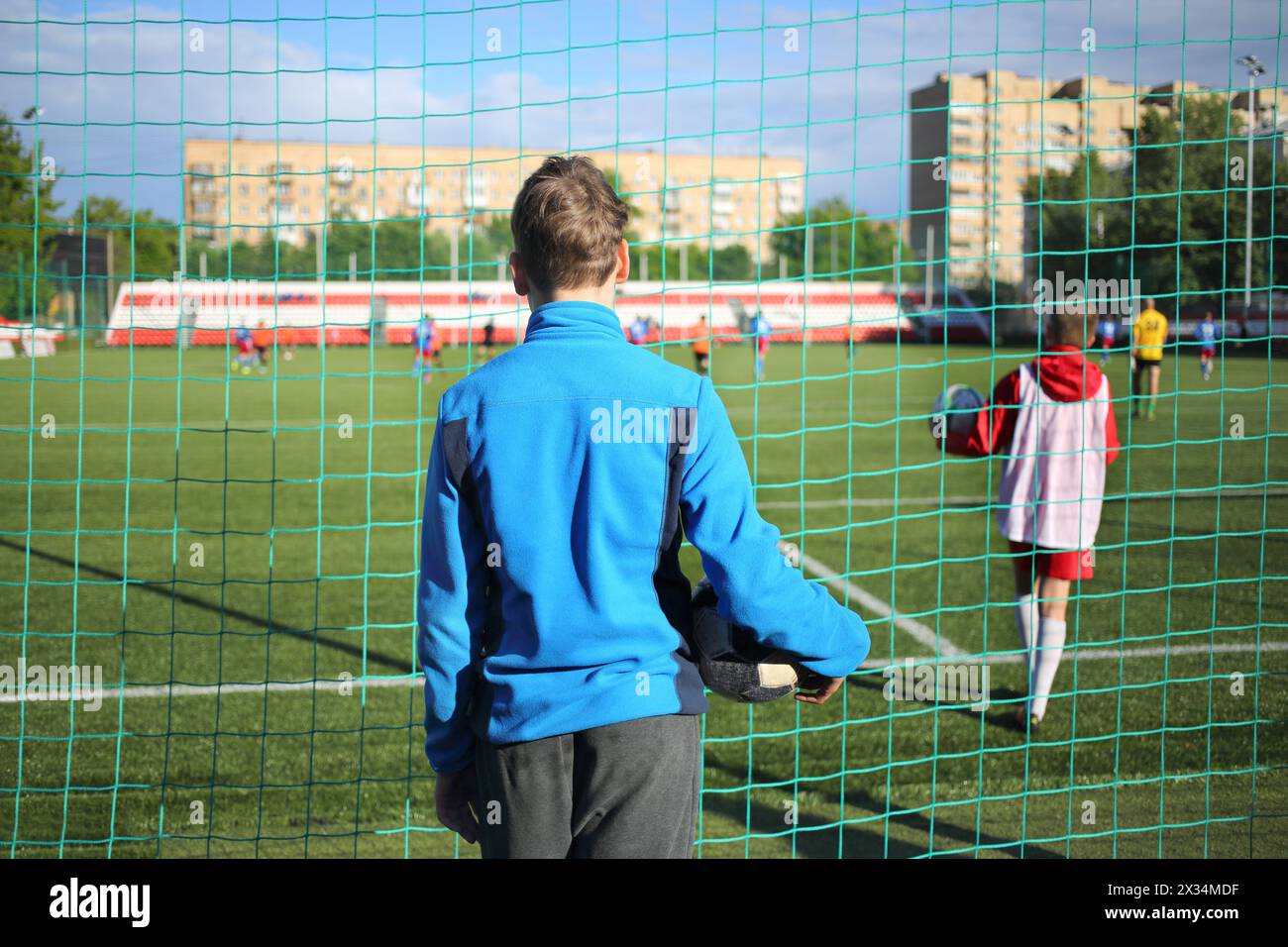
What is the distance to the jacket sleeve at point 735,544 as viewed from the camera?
5.99ft

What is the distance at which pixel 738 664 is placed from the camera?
2.01m

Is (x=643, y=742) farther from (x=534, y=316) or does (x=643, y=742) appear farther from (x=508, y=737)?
(x=534, y=316)

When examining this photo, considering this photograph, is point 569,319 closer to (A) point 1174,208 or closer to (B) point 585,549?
(B) point 585,549

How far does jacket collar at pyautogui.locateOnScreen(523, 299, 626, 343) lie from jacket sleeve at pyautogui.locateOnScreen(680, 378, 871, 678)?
23 cm

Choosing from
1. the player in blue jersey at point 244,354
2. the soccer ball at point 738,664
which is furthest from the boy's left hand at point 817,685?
the player in blue jersey at point 244,354

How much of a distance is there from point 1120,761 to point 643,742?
3.21 metres

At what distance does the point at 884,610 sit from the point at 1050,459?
211 cm

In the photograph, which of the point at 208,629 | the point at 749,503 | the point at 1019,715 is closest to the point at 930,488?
the point at 1019,715

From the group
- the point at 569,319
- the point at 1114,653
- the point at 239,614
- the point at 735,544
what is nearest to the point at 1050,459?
the point at 1114,653

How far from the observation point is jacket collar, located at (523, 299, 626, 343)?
1879mm

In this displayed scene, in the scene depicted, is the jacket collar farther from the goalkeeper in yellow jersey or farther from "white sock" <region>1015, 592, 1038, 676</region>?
the goalkeeper in yellow jersey

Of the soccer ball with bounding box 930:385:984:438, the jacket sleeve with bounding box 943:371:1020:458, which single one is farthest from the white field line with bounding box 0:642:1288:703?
the soccer ball with bounding box 930:385:984:438

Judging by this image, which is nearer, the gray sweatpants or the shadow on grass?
the gray sweatpants
